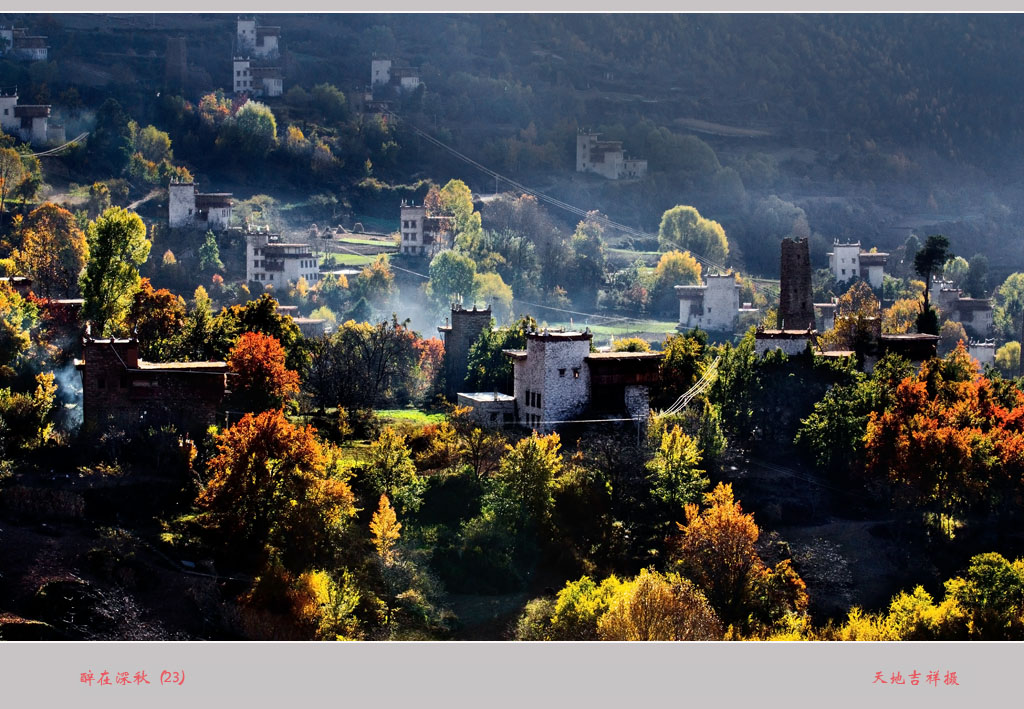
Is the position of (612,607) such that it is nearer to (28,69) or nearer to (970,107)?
(28,69)

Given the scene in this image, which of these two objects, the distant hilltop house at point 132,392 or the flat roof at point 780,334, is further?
the flat roof at point 780,334

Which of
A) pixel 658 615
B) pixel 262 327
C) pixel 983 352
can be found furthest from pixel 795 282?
pixel 658 615

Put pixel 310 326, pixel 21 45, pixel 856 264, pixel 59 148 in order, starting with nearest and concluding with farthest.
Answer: pixel 310 326
pixel 856 264
pixel 59 148
pixel 21 45

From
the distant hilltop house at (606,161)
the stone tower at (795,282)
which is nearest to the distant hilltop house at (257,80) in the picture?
the distant hilltop house at (606,161)

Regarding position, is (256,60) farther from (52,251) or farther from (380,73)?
(52,251)

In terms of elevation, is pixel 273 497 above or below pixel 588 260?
below

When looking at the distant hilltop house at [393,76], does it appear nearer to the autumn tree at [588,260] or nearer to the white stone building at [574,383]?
the autumn tree at [588,260]

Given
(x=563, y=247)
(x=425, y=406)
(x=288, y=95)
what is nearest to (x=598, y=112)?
(x=288, y=95)

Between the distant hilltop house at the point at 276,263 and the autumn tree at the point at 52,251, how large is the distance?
21.4 feet

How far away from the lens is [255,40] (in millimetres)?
104938

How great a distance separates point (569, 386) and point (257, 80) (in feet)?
202

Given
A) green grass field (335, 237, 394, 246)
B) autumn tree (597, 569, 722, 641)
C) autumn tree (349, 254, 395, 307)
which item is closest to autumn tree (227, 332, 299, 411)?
autumn tree (597, 569, 722, 641)

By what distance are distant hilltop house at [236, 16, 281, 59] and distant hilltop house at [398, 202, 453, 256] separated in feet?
81.1

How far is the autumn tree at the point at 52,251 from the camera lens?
5366 centimetres
